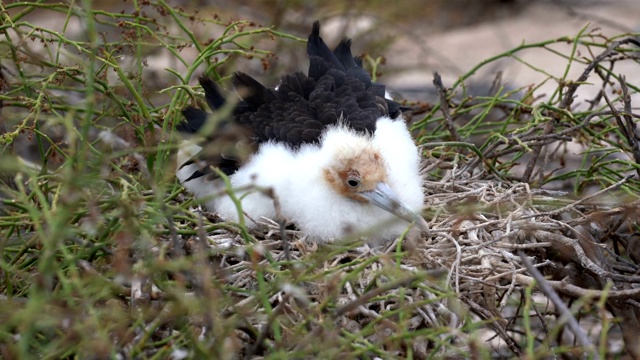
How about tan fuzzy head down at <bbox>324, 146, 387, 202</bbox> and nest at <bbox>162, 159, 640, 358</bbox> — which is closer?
nest at <bbox>162, 159, 640, 358</bbox>

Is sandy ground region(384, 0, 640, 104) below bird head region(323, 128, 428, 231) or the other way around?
the other way around

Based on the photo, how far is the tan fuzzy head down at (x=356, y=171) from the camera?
2430 millimetres

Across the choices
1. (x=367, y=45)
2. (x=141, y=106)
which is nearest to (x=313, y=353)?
(x=141, y=106)

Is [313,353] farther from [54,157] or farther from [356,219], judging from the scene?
[54,157]

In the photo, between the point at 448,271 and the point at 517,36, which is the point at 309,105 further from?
the point at 517,36

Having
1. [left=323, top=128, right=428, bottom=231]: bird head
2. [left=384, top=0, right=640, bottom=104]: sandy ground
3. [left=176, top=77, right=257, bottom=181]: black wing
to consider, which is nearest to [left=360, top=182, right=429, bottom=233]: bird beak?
[left=323, top=128, right=428, bottom=231]: bird head

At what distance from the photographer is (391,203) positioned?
7.86 feet

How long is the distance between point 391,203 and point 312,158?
0.26 m

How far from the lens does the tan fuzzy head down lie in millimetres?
2430

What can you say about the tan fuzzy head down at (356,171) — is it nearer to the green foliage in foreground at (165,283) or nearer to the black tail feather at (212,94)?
the green foliage in foreground at (165,283)

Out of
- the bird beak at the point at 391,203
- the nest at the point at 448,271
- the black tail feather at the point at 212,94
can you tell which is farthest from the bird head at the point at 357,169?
the black tail feather at the point at 212,94

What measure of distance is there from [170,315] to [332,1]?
4.77m

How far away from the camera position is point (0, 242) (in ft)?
6.21

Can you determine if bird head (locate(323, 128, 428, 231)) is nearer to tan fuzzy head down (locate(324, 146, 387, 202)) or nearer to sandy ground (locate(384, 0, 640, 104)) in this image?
tan fuzzy head down (locate(324, 146, 387, 202))
